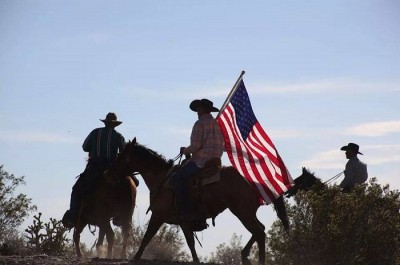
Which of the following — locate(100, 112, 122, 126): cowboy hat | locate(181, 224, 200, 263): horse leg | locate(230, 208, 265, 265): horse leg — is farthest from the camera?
locate(100, 112, 122, 126): cowboy hat

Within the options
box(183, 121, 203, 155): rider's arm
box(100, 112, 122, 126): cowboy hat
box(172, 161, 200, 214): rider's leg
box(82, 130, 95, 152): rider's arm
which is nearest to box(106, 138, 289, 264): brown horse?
box(172, 161, 200, 214): rider's leg

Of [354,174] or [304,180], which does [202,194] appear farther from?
[304,180]

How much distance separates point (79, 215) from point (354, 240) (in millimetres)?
6186

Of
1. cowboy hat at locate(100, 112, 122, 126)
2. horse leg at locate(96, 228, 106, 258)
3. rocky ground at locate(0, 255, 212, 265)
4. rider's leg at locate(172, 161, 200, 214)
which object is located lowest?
rocky ground at locate(0, 255, 212, 265)

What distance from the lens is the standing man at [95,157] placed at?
64.7 ft

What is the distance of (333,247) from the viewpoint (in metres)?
17.1

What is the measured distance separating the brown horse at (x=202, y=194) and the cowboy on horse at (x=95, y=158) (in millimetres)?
905

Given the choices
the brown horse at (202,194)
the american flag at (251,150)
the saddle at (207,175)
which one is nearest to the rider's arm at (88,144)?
the brown horse at (202,194)

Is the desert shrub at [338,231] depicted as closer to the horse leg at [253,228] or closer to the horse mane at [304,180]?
the horse leg at [253,228]

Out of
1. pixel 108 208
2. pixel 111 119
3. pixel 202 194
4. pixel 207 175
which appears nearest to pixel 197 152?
pixel 207 175

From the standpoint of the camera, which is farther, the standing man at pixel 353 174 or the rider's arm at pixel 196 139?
the standing man at pixel 353 174

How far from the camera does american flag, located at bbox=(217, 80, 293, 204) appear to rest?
724 inches

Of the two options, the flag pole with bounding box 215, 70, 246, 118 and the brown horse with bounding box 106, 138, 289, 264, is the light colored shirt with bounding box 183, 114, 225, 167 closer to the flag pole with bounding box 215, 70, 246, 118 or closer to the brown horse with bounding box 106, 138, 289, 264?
A: the brown horse with bounding box 106, 138, 289, 264

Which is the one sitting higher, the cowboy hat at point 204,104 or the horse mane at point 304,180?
the cowboy hat at point 204,104
